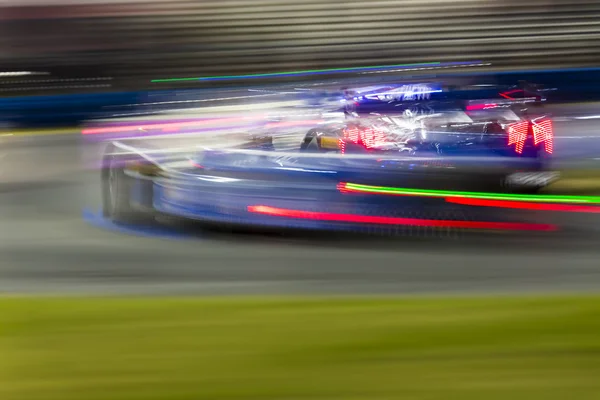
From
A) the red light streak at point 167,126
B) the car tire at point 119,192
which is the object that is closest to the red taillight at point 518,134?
the red light streak at point 167,126

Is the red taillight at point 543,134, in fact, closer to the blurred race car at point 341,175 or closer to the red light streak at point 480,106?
the blurred race car at point 341,175

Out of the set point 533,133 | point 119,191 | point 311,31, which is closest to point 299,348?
point 119,191

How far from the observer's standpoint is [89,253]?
17.4 ft

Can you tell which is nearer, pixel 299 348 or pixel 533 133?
pixel 299 348

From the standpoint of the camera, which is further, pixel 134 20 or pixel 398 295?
pixel 134 20

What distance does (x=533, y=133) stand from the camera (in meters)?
5.98

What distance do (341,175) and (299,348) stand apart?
5.93ft

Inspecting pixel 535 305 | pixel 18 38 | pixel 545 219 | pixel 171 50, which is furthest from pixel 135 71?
pixel 535 305

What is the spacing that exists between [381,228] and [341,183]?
1.20ft

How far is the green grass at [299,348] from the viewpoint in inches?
124

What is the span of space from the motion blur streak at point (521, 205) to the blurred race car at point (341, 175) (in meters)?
0.04

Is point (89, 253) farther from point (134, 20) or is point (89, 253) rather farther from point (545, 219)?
point (134, 20)

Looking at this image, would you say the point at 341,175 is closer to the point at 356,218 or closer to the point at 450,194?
the point at 356,218

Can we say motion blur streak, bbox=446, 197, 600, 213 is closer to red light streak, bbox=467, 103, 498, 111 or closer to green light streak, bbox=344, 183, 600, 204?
green light streak, bbox=344, 183, 600, 204
